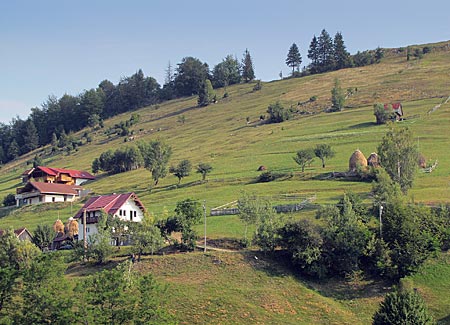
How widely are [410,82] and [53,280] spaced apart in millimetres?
139194

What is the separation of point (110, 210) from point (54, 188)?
40.3m

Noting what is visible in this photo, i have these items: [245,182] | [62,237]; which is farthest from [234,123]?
[62,237]

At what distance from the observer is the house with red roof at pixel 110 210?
8081 cm

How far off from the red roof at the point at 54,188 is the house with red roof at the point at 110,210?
107 feet

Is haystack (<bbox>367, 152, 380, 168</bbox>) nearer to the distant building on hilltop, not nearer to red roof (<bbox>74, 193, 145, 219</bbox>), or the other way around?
red roof (<bbox>74, 193, 145, 219</bbox>)

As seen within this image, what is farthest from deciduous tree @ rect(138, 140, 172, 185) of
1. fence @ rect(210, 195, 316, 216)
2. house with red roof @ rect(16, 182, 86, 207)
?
fence @ rect(210, 195, 316, 216)

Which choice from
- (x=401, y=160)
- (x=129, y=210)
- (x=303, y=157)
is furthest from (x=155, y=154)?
(x=401, y=160)

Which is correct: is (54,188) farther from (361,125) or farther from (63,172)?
(361,125)

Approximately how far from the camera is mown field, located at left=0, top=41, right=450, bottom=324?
56.2 metres

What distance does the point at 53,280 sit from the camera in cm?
4981

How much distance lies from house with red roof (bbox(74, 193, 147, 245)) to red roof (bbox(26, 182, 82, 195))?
32.8 meters

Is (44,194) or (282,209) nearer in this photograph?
(282,209)

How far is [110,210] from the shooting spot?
3201 inches

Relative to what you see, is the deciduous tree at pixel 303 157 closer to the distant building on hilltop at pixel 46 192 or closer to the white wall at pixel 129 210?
the white wall at pixel 129 210
